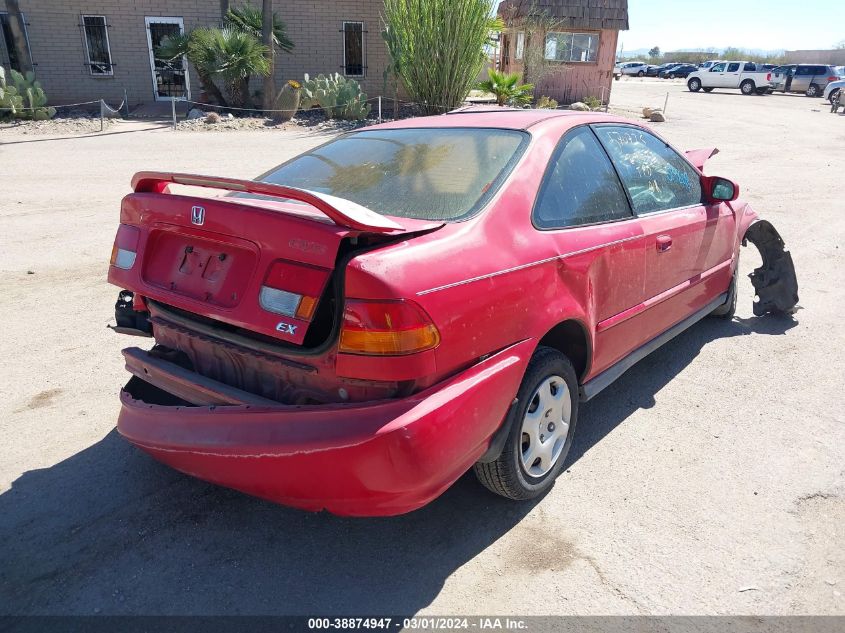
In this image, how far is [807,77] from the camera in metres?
40.1

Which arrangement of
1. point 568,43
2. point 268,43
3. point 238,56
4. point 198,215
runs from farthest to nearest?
point 568,43
point 268,43
point 238,56
point 198,215

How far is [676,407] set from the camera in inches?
155

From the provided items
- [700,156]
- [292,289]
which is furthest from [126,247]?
[700,156]

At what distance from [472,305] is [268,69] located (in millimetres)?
17754

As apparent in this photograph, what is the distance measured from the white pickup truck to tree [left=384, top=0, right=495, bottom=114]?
1126 inches

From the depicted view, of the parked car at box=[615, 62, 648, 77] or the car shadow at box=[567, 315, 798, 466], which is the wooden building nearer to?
the car shadow at box=[567, 315, 798, 466]

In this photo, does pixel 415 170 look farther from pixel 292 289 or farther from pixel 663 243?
pixel 663 243

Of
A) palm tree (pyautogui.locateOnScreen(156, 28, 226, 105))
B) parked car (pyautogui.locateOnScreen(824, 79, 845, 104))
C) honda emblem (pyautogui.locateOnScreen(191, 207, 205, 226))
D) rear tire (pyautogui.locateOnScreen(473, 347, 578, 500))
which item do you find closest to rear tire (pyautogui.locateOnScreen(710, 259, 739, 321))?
rear tire (pyautogui.locateOnScreen(473, 347, 578, 500))

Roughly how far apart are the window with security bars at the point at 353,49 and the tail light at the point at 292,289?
69.7 feet

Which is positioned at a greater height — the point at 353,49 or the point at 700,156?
the point at 353,49

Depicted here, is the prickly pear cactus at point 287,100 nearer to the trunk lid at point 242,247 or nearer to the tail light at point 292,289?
the trunk lid at point 242,247

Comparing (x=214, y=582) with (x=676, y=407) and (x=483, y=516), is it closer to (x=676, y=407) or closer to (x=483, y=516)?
(x=483, y=516)

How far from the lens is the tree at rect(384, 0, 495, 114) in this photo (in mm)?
16875

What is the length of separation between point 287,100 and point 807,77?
3667 cm
